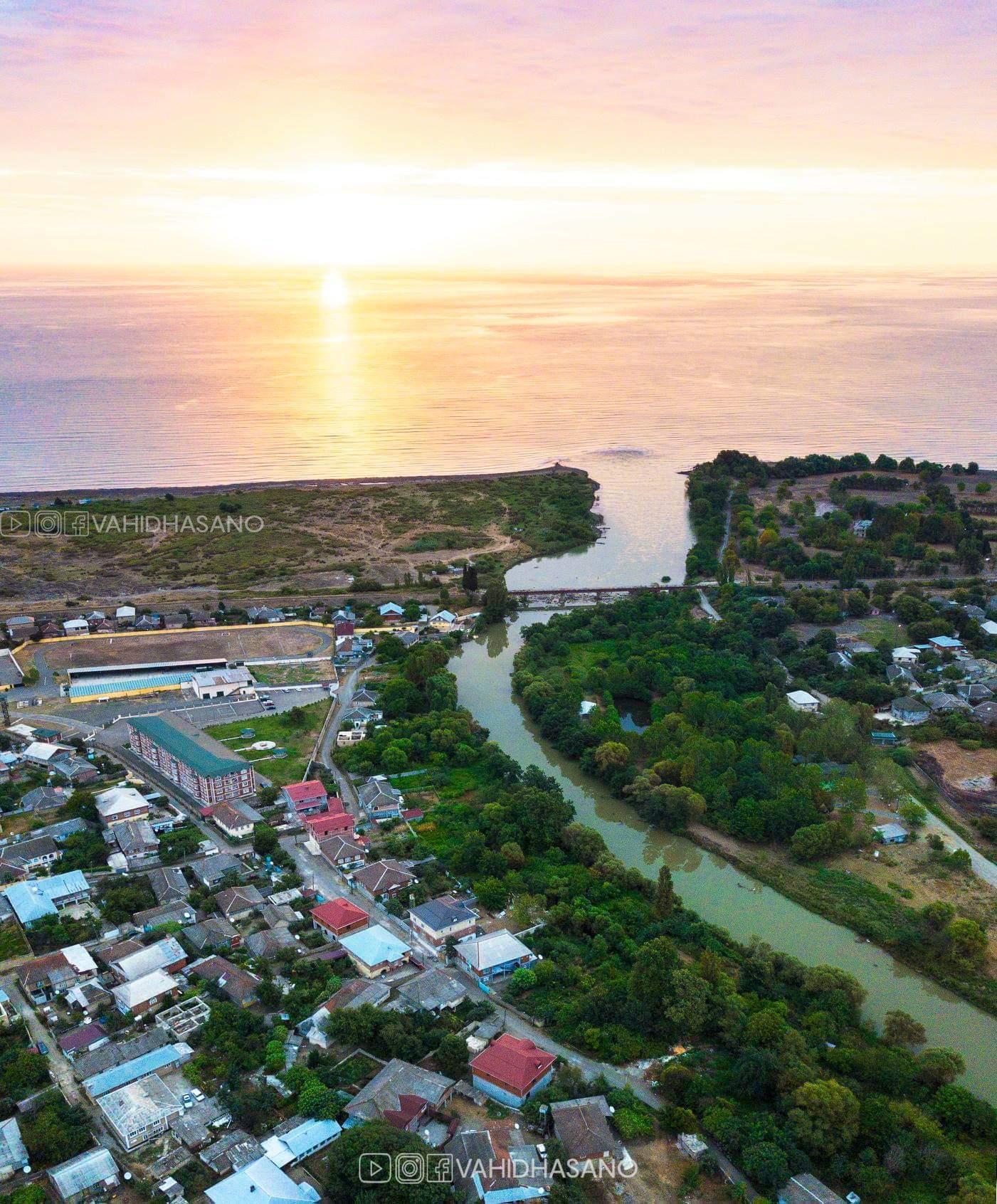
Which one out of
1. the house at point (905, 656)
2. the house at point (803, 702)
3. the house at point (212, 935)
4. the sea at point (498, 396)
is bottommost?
the house at point (212, 935)

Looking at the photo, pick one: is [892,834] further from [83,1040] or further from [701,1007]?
[83,1040]

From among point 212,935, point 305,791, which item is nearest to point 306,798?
point 305,791

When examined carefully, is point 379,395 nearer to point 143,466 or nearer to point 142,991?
point 143,466

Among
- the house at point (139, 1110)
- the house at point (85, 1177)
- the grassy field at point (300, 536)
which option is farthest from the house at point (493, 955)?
the grassy field at point (300, 536)

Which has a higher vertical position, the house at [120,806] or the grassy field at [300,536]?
the grassy field at [300,536]

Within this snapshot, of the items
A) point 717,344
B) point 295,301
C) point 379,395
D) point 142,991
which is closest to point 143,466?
point 379,395

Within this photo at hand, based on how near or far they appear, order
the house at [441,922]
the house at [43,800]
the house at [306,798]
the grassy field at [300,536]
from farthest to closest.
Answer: the grassy field at [300,536], the house at [43,800], the house at [306,798], the house at [441,922]

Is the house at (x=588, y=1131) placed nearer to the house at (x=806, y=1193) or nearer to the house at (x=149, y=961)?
the house at (x=806, y=1193)

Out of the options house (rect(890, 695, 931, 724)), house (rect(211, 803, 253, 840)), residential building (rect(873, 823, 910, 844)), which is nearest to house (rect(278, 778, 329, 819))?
house (rect(211, 803, 253, 840))
